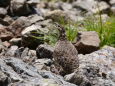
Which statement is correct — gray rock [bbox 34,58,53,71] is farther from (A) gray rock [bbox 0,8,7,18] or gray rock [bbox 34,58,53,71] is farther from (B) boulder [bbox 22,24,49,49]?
(A) gray rock [bbox 0,8,7,18]

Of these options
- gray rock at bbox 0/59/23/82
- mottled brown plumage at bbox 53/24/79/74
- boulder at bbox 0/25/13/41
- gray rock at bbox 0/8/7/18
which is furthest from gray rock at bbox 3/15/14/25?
gray rock at bbox 0/59/23/82

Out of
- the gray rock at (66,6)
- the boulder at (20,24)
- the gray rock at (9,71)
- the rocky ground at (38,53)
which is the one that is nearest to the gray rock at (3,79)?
the rocky ground at (38,53)

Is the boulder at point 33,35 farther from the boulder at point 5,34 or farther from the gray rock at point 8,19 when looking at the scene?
the gray rock at point 8,19

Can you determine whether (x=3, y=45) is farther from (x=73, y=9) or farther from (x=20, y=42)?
(x=73, y=9)

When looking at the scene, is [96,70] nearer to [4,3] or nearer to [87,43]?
[87,43]

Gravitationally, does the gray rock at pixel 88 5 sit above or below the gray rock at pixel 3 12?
below

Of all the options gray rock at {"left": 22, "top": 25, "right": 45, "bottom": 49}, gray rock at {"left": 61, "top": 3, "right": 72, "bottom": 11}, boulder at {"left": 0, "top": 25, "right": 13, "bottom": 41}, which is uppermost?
gray rock at {"left": 22, "top": 25, "right": 45, "bottom": 49}

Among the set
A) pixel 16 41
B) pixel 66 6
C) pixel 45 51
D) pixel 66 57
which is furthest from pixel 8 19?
pixel 66 57

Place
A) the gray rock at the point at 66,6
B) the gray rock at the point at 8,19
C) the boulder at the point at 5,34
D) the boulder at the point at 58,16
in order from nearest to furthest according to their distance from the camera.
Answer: the boulder at the point at 5,34
the boulder at the point at 58,16
the gray rock at the point at 8,19
the gray rock at the point at 66,6
